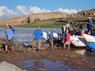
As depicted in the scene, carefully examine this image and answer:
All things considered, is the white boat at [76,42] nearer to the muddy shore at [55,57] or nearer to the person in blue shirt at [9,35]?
the muddy shore at [55,57]

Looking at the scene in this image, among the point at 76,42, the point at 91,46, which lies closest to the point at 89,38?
the point at 76,42

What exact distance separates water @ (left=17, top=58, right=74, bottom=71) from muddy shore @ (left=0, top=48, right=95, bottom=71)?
0.46 metres

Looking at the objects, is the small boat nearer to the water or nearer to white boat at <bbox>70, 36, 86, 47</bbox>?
white boat at <bbox>70, 36, 86, 47</bbox>

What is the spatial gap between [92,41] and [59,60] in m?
5.89

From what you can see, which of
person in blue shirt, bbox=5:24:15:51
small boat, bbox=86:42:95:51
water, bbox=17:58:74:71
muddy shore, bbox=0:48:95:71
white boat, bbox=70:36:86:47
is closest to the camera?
water, bbox=17:58:74:71

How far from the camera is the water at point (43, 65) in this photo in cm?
1640

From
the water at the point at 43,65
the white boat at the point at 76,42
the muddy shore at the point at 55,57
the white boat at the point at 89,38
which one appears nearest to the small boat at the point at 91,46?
the white boat at the point at 89,38

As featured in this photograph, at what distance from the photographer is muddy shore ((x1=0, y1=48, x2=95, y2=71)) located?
1736 cm

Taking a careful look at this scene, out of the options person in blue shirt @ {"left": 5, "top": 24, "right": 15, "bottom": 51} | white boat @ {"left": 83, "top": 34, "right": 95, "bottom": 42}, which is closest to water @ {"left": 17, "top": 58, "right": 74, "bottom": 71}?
person in blue shirt @ {"left": 5, "top": 24, "right": 15, "bottom": 51}

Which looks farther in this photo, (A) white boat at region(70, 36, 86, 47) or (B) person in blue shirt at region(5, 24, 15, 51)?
(A) white boat at region(70, 36, 86, 47)

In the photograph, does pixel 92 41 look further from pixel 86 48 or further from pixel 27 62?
pixel 27 62

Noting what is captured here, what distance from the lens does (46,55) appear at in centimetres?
2173

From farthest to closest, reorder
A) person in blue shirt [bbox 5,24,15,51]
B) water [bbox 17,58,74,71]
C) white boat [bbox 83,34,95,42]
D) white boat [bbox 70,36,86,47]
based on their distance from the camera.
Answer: white boat [bbox 70,36,86,47] → white boat [bbox 83,34,95,42] → person in blue shirt [bbox 5,24,15,51] → water [bbox 17,58,74,71]

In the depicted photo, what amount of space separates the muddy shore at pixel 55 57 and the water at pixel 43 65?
1.49 feet
